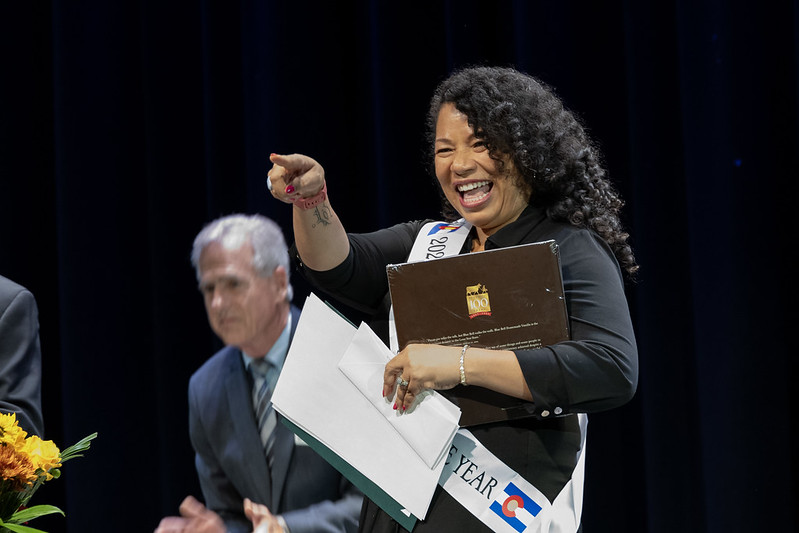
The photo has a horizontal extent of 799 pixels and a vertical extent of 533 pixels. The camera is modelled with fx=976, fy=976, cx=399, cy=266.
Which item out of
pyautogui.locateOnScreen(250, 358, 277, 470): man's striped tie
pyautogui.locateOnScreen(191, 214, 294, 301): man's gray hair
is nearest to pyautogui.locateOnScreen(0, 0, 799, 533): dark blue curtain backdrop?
pyautogui.locateOnScreen(191, 214, 294, 301): man's gray hair

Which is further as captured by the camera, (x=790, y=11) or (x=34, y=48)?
(x=34, y=48)

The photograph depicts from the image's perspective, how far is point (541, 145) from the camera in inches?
59.2

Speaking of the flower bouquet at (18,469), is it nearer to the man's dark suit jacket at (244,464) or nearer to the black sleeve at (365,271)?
the black sleeve at (365,271)

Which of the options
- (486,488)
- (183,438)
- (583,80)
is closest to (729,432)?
(583,80)

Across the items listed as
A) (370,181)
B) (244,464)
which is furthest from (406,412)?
(370,181)

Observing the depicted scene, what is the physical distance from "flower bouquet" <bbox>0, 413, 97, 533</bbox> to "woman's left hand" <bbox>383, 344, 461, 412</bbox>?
1.38ft

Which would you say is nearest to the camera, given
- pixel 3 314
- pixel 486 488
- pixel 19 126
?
pixel 486 488

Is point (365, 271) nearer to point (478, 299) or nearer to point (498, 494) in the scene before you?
point (478, 299)

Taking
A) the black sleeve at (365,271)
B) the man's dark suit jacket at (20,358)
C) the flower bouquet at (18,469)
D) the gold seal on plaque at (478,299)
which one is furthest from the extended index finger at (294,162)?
the man's dark suit jacket at (20,358)

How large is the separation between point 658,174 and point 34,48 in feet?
6.90

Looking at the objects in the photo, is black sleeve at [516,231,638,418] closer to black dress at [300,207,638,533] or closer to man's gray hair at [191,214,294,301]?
black dress at [300,207,638,533]

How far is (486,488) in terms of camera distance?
4.57ft

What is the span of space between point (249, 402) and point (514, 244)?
80 centimetres

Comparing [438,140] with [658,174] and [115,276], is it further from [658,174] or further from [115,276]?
[115,276]
